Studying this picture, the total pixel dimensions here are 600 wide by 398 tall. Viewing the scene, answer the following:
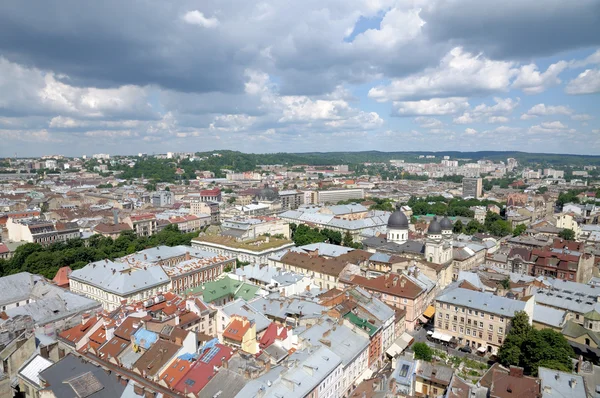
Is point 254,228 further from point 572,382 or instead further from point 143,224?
point 572,382

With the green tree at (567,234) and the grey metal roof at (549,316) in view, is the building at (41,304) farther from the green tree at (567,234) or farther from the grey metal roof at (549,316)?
the green tree at (567,234)

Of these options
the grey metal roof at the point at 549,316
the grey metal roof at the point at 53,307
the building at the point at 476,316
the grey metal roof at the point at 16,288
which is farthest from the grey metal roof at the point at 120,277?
the grey metal roof at the point at 549,316

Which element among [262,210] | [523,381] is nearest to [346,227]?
[262,210]

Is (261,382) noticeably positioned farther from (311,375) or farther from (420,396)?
(420,396)

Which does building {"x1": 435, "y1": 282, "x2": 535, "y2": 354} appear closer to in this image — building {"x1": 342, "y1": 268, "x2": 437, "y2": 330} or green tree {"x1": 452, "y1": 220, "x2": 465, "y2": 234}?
building {"x1": 342, "y1": 268, "x2": 437, "y2": 330}

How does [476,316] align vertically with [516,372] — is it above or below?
below

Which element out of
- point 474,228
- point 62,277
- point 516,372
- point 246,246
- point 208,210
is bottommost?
point 474,228

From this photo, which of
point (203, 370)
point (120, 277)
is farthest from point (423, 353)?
point (120, 277)
